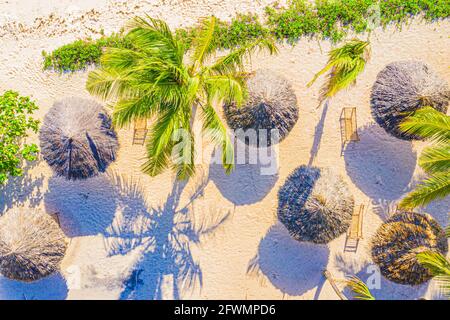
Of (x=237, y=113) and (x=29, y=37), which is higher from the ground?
(x=29, y=37)

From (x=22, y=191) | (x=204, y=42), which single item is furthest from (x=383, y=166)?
(x=22, y=191)

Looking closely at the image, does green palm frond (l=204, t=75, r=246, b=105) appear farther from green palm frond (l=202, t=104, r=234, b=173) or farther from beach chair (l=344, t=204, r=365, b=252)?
beach chair (l=344, t=204, r=365, b=252)

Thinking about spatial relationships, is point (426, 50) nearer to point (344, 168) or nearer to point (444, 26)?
point (444, 26)

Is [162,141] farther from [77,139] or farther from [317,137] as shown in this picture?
[317,137]

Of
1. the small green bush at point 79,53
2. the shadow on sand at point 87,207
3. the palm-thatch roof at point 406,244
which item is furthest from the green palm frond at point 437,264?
the small green bush at point 79,53

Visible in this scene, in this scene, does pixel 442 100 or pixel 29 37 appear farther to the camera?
pixel 29 37

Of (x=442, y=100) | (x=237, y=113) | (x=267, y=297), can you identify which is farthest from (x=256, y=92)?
(x=267, y=297)
